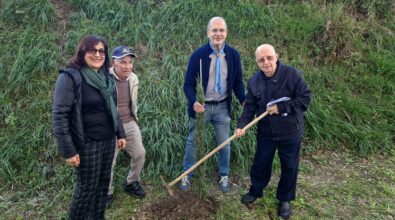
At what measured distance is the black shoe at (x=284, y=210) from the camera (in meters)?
3.59

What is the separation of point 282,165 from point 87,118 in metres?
1.85

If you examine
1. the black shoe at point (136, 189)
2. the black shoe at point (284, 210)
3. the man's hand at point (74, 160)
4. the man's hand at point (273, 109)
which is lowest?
the black shoe at point (284, 210)

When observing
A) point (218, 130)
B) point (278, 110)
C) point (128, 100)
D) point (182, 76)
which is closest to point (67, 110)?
point (128, 100)

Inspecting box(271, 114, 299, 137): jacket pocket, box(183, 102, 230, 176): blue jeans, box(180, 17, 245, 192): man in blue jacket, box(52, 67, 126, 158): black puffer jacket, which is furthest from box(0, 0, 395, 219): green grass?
box(52, 67, 126, 158): black puffer jacket

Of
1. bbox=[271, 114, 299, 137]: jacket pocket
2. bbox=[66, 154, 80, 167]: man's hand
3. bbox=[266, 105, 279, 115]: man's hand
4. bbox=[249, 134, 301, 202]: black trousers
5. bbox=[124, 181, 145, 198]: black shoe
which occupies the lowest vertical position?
bbox=[124, 181, 145, 198]: black shoe

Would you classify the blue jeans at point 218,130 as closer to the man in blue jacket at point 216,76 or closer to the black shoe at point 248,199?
the man in blue jacket at point 216,76

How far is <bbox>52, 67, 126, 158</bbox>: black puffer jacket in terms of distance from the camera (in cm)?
263

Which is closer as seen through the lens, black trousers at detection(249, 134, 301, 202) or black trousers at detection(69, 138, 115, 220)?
black trousers at detection(69, 138, 115, 220)

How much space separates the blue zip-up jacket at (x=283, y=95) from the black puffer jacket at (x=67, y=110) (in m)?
1.56

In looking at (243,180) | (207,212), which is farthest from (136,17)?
(207,212)

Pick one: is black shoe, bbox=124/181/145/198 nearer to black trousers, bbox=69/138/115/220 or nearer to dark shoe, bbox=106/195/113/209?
dark shoe, bbox=106/195/113/209

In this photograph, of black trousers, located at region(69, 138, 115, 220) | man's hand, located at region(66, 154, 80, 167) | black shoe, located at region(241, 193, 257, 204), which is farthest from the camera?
black shoe, located at region(241, 193, 257, 204)

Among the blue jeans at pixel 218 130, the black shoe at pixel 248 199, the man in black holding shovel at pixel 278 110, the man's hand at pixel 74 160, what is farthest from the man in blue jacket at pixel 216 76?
the man's hand at pixel 74 160

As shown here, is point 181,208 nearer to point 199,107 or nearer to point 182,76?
point 199,107
